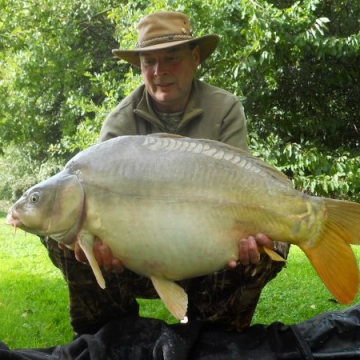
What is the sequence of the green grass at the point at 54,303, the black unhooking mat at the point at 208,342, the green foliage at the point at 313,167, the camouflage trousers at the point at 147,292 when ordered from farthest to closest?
the green foliage at the point at 313,167 < the green grass at the point at 54,303 < the camouflage trousers at the point at 147,292 < the black unhooking mat at the point at 208,342

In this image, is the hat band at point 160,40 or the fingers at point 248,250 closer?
the fingers at point 248,250

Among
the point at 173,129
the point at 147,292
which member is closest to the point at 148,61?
the point at 173,129

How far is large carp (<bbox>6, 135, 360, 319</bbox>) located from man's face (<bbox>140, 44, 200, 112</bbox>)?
2.04 ft

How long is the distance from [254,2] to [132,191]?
4401mm

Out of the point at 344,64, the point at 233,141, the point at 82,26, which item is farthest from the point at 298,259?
the point at 82,26

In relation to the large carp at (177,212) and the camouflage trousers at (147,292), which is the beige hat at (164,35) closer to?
the large carp at (177,212)

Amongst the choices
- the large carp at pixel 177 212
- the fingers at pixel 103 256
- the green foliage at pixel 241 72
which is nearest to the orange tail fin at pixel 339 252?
the large carp at pixel 177 212

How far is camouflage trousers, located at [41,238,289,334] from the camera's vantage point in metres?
1.91

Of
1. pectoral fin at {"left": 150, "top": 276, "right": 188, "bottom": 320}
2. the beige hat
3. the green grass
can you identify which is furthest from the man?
the green grass

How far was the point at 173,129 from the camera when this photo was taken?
2.19m

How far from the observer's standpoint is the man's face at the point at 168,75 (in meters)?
2.13

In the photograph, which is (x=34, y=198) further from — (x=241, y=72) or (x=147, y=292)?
(x=241, y=72)

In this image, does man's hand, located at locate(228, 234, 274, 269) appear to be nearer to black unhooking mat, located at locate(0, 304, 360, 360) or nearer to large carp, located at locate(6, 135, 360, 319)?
large carp, located at locate(6, 135, 360, 319)

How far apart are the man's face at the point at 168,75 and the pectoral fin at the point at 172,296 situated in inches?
31.8
